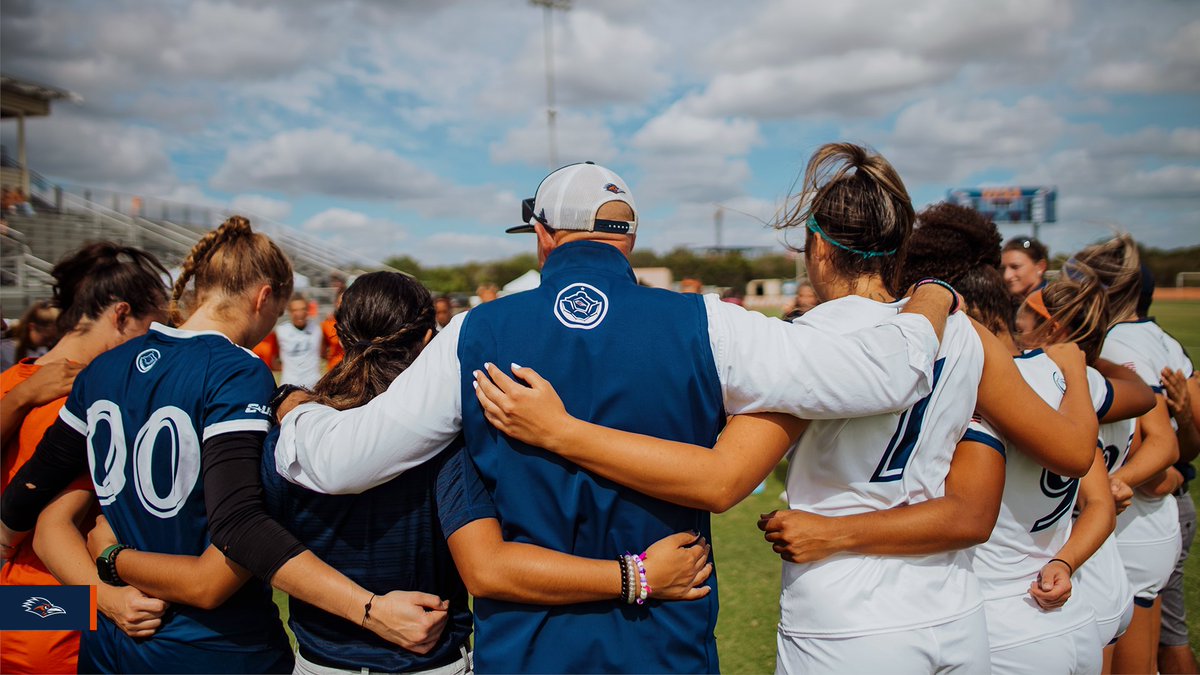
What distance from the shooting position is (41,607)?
2.16m

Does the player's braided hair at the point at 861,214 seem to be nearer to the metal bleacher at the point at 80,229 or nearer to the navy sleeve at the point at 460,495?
the navy sleeve at the point at 460,495

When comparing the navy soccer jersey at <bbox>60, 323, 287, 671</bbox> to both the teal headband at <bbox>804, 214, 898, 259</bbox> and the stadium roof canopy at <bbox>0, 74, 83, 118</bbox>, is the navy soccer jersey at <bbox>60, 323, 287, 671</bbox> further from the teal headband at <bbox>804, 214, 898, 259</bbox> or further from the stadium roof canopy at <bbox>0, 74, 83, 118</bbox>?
the stadium roof canopy at <bbox>0, 74, 83, 118</bbox>

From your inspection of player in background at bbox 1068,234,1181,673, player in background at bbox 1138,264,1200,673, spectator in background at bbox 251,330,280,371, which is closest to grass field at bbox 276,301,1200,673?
player in background at bbox 1138,264,1200,673

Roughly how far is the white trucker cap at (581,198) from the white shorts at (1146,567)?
8.45 feet

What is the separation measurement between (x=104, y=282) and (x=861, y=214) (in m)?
2.47

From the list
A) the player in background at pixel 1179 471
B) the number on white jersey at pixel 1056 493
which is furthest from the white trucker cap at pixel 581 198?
the player in background at pixel 1179 471

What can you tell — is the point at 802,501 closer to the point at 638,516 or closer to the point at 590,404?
the point at 638,516

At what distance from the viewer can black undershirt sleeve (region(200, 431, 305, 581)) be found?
1607 millimetres

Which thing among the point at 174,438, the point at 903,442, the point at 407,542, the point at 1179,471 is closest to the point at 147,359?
the point at 174,438

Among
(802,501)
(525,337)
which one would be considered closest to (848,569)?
(802,501)

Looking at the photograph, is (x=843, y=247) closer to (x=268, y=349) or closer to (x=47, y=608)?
(x=47, y=608)

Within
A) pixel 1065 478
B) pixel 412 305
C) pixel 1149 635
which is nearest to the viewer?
pixel 412 305

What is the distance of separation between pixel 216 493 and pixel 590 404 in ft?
3.16

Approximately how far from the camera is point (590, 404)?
1.42 metres
